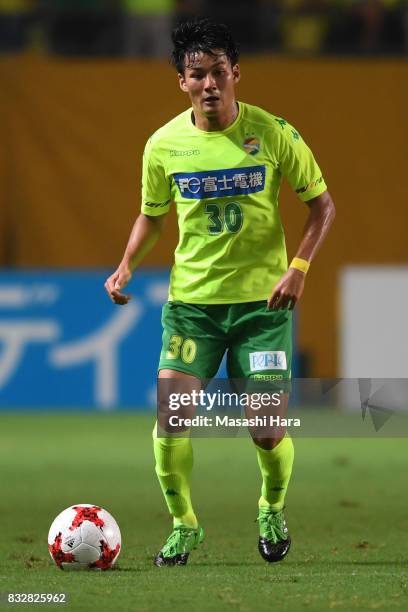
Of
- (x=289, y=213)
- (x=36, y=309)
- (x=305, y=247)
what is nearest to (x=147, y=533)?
(x=305, y=247)

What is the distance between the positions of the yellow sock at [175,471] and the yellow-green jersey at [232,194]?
588 millimetres

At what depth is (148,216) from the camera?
616 centimetres

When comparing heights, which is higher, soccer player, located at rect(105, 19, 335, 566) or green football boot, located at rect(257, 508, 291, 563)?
soccer player, located at rect(105, 19, 335, 566)

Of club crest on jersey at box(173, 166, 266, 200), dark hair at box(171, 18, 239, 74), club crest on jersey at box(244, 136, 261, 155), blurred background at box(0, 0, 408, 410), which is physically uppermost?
dark hair at box(171, 18, 239, 74)

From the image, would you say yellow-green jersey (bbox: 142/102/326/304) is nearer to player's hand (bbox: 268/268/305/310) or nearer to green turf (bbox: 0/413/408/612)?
player's hand (bbox: 268/268/305/310)

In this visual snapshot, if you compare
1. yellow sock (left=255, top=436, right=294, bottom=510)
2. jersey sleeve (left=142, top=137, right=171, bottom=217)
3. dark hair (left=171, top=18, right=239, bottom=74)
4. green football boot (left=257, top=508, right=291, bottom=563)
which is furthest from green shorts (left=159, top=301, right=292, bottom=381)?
dark hair (left=171, top=18, right=239, bottom=74)

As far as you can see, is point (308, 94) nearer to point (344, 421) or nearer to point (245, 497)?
point (344, 421)

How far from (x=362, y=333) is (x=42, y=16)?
4.48 meters

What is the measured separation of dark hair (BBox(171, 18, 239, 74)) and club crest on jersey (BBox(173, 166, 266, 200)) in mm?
425

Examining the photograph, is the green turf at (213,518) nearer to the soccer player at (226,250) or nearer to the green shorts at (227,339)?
the soccer player at (226,250)

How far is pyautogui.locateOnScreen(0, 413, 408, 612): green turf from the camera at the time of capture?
5.05 metres

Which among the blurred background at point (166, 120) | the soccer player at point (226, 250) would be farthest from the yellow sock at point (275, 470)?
the blurred background at point (166, 120)

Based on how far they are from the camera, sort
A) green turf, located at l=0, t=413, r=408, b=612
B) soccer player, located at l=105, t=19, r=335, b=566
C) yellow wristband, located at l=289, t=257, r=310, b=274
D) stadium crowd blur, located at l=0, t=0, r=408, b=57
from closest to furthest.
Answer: green turf, located at l=0, t=413, r=408, b=612
yellow wristband, located at l=289, t=257, r=310, b=274
soccer player, located at l=105, t=19, r=335, b=566
stadium crowd blur, located at l=0, t=0, r=408, b=57

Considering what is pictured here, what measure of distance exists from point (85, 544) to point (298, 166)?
1725 millimetres
